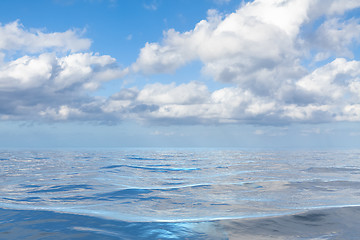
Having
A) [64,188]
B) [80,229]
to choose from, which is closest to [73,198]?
[64,188]

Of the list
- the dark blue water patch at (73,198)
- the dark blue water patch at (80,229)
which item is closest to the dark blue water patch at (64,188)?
the dark blue water patch at (73,198)

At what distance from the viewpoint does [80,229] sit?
8680mm

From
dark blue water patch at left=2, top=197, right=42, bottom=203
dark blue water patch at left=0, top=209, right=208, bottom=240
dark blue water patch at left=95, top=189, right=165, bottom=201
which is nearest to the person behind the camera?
dark blue water patch at left=0, top=209, right=208, bottom=240

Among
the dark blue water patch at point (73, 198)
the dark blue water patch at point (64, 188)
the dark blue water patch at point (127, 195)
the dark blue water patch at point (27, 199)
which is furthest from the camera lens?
the dark blue water patch at point (64, 188)

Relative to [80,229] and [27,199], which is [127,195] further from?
[80,229]

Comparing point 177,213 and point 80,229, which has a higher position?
point 80,229

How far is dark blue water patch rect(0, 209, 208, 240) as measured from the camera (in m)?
8.09

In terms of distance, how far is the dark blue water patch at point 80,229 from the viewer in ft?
26.6

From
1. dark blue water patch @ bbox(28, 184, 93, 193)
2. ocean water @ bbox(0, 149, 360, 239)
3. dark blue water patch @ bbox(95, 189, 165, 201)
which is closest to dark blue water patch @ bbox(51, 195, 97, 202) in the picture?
ocean water @ bbox(0, 149, 360, 239)

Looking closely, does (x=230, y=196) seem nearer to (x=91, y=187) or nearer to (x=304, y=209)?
(x=304, y=209)

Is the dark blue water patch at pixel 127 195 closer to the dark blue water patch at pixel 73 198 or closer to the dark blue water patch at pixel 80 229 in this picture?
the dark blue water patch at pixel 73 198

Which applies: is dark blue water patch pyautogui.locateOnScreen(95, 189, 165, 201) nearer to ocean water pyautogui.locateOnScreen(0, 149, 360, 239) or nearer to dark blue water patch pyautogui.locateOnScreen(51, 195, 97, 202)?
ocean water pyautogui.locateOnScreen(0, 149, 360, 239)

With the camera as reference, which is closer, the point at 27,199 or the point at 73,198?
the point at 27,199

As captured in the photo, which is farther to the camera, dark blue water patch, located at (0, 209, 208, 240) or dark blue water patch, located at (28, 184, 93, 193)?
dark blue water patch, located at (28, 184, 93, 193)
